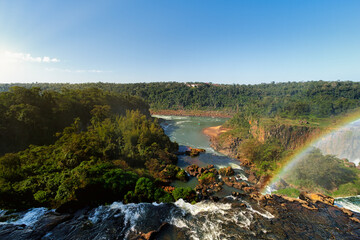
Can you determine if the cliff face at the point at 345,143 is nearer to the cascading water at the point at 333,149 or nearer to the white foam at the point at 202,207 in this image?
the cascading water at the point at 333,149

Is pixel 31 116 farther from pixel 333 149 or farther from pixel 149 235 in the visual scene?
pixel 333 149

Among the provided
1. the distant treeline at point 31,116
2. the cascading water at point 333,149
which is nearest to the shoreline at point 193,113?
the cascading water at point 333,149

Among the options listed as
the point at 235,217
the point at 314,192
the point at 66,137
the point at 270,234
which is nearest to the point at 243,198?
the point at 235,217

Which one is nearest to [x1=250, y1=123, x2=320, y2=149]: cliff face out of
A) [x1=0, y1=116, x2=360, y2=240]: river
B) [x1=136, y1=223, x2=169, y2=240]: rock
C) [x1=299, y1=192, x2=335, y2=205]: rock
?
[x1=299, y1=192, x2=335, y2=205]: rock

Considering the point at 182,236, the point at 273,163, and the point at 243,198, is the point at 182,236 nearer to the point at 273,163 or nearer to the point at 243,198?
the point at 243,198

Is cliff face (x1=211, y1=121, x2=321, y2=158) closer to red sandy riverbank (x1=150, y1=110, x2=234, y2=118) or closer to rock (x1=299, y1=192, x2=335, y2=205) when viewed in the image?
rock (x1=299, y1=192, x2=335, y2=205)

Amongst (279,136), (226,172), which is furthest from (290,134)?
(226,172)
